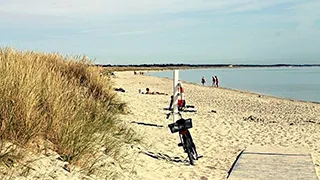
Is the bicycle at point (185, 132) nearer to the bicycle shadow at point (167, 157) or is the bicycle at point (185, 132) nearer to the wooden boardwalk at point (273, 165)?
the bicycle shadow at point (167, 157)

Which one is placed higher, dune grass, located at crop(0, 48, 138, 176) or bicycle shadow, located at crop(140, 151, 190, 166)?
dune grass, located at crop(0, 48, 138, 176)

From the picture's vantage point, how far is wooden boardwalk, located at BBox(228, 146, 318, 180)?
7.58 m

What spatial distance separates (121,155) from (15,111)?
2.50 m

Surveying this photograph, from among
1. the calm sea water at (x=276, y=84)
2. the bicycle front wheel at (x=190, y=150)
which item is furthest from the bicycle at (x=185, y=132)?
the calm sea water at (x=276, y=84)

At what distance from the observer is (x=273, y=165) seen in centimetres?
835

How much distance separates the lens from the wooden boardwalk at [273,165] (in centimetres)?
758

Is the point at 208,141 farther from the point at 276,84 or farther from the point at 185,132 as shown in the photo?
the point at 276,84

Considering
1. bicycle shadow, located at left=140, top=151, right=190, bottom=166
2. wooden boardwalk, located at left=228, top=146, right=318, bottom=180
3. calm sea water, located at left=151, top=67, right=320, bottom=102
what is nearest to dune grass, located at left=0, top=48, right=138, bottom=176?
bicycle shadow, located at left=140, top=151, right=190, bottom=166

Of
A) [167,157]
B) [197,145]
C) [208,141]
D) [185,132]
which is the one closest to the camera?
[185,132]

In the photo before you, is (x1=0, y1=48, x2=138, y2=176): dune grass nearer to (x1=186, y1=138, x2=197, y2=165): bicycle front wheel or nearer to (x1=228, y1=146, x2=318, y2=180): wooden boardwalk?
(x1=186, y1=138, x2=197, y2=165): bicycle front wheel

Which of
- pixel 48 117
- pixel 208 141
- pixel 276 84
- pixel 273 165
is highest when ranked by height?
pixel 48 117

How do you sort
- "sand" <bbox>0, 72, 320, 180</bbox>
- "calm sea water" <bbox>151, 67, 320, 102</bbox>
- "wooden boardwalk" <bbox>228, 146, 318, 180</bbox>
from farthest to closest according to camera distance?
1. "calm sea water" <bbox>151, 67, 320, 102</bbox>
2. "wooden boardwalk" <bbox>228, 146, 318, 180</bbox>
3. "sand" <bbox>0, 72, 320, 180</bbox>

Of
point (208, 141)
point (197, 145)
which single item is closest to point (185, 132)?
point (197, 145)

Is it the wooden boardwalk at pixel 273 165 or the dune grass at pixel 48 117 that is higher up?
the dune grass at pixel 48 117
